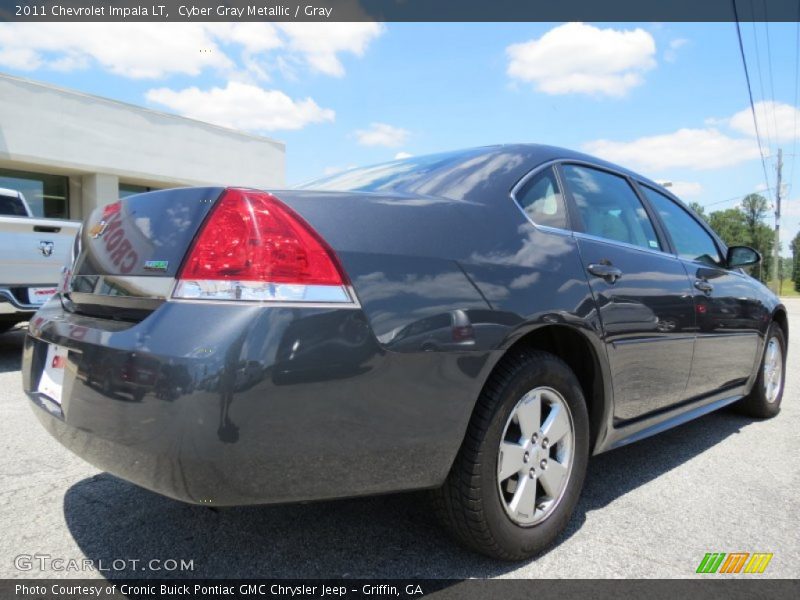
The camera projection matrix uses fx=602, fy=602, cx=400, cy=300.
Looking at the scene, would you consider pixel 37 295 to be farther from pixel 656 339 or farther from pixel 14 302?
pixel 656 339

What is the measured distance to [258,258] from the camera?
1.64m

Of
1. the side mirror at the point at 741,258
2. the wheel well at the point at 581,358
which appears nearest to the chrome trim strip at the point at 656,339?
the wheel well at the point at 581,358

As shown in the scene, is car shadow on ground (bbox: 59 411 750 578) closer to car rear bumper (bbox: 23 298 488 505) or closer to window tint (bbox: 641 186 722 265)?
car rear bumper (bbox: 23 298 488 505)

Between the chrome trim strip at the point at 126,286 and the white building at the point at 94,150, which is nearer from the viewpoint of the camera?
the chrome trim strip at the point at 126,286

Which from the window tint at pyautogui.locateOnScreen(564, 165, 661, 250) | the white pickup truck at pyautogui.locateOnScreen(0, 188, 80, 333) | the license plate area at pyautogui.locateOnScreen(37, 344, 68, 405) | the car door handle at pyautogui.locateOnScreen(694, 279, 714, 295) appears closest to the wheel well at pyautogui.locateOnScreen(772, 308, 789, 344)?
the car door handle at pyautogui.locateOnScreen(694, 279, 714, 295)

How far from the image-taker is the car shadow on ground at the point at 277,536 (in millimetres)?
2070

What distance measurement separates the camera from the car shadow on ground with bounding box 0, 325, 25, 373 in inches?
227

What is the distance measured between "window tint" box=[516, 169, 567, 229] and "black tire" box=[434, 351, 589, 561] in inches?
22.4

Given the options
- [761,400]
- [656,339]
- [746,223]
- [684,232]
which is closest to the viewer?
[656,339]

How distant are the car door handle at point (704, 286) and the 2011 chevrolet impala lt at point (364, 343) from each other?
75 centimetres

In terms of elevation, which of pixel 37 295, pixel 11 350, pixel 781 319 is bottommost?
pixel 11 350

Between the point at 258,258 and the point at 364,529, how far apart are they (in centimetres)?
128

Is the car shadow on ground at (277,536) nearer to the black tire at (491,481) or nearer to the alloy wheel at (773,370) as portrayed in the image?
the black tire at (491,481)

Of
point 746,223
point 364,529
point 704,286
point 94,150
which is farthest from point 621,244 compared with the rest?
point 746,223
